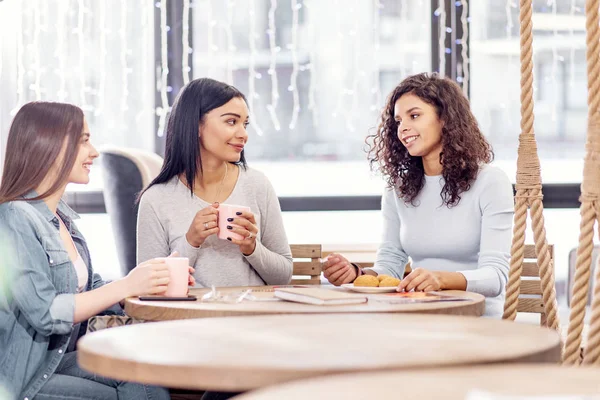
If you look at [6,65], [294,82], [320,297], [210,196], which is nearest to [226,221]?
[210,196]


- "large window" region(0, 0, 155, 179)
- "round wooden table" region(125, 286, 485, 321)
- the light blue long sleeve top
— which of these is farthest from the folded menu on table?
"large window" region(0, 0, 155, 179)

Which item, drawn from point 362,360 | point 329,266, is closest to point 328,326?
point 362,360

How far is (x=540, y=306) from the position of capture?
2.60 m

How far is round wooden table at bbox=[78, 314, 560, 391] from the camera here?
3.30 feet

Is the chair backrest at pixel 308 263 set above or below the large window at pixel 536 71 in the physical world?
below

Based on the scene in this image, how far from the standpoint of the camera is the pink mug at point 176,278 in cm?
189

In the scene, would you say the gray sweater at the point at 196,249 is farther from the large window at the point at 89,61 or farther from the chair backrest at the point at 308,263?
the large window at the point at 89,61

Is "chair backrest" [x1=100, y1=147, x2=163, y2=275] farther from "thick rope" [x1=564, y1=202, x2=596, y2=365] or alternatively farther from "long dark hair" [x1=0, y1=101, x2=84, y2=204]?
"thick rope" [x1=564, y1=202, x2=596, y2=365]

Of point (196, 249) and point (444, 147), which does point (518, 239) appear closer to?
point (444, 147)

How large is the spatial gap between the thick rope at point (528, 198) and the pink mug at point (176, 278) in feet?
2.39

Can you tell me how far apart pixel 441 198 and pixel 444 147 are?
17 cm

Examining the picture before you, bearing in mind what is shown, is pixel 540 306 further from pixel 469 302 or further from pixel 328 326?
pixel 328 326

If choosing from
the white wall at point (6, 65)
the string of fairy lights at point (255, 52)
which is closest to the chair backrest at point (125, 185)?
the string of fairy lights at point (255, 52)

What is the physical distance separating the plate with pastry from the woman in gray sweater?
0.40 m
